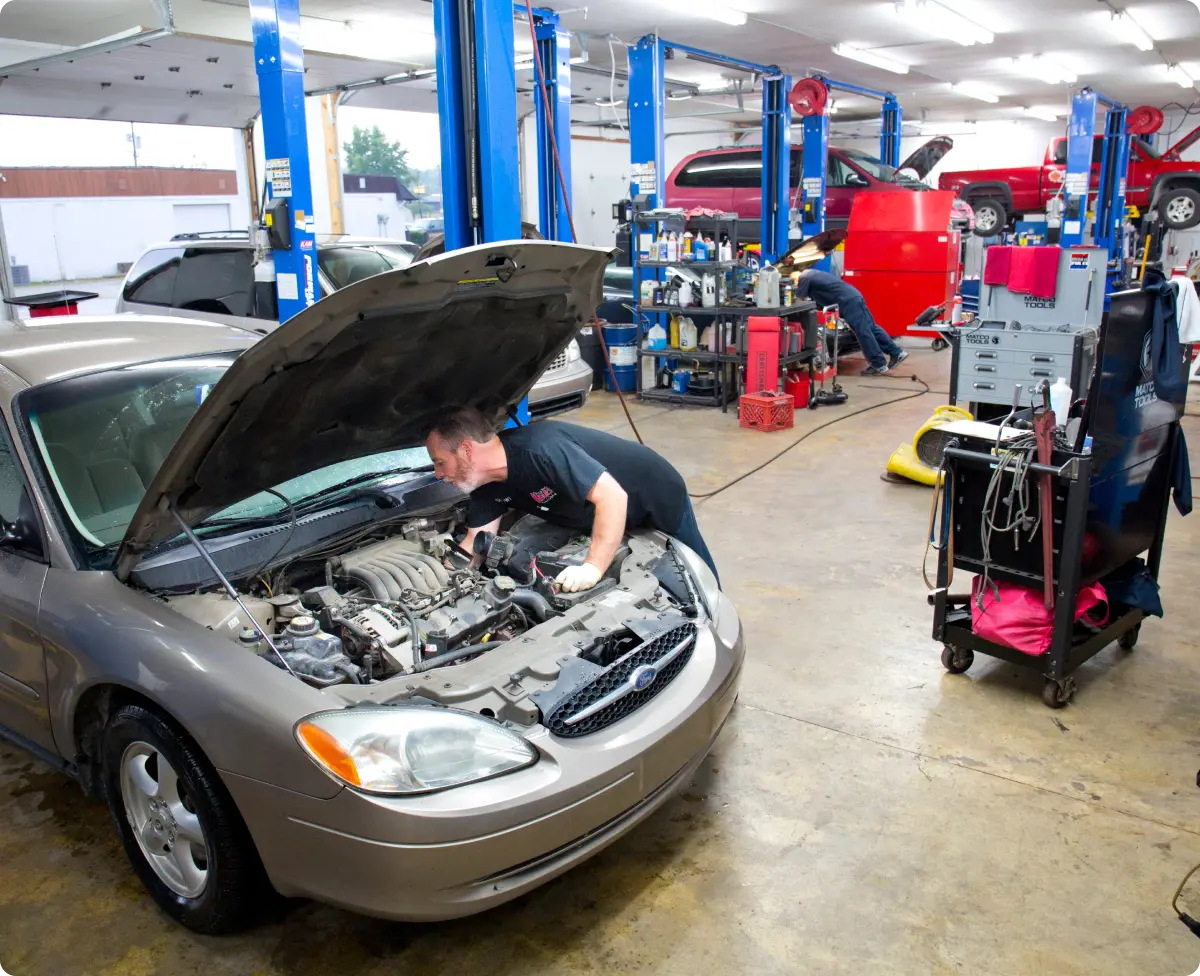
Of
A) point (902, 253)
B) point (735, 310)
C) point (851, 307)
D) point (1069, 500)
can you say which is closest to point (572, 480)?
point (1069, 500)

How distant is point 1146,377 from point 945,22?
392 inches

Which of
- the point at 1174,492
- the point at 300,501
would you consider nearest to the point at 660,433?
the point at 1174,492

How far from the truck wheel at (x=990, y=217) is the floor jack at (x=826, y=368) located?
8860 mm

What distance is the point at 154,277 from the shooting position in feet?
24.8

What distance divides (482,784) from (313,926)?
0.74 meters

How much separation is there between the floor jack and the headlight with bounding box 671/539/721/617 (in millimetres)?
6015

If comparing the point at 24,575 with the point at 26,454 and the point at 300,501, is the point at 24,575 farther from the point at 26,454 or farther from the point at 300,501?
the point at 300,501

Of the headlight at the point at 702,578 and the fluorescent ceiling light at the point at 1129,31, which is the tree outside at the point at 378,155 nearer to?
the fluorescent ceiling light at the point at 1129,31

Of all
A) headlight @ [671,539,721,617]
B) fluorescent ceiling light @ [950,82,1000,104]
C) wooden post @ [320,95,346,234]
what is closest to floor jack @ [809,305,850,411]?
headlight @ [671,539,721,617]

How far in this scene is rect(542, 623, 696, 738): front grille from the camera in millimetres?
2197

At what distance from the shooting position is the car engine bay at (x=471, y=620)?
7.32ft

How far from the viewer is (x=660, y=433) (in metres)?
7.86

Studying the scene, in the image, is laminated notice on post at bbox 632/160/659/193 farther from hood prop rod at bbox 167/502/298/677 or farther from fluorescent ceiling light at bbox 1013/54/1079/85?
fluorescent ceiling light at bbox 1013/54/1079/85

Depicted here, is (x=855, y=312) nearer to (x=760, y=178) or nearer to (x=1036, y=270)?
(x=1036, y=270)
